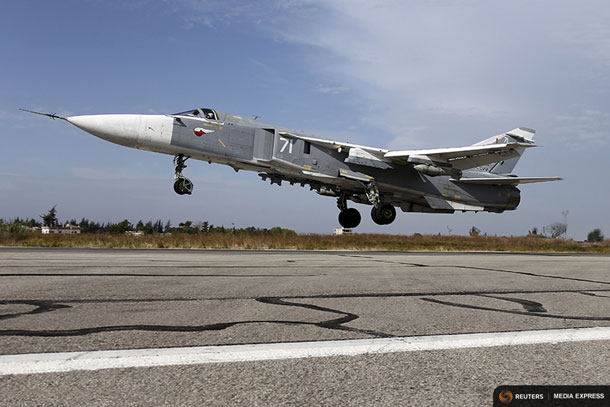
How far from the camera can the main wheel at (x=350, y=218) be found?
29688 millimetres

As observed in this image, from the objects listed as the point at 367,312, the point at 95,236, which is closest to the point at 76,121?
the point at 95,236

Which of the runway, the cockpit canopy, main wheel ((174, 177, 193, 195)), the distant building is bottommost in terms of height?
the distant building

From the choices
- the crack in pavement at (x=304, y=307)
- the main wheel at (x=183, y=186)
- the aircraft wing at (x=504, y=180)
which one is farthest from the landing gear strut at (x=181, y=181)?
the crack in pavement at (x=304, y=307)

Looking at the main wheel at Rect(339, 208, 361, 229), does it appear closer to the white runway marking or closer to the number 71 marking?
the number 71 marking

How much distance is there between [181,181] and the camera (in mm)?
24078

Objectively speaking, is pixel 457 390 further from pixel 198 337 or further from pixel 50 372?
pixel 50 372

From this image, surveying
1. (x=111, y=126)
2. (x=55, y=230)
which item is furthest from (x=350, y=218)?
(x=55, y=230)

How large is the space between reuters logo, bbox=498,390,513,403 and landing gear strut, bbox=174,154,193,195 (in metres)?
22.7

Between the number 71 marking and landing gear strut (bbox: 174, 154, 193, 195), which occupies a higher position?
the number 71 marking

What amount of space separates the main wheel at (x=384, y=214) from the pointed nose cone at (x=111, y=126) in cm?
1350

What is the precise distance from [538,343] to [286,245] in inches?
→ 958

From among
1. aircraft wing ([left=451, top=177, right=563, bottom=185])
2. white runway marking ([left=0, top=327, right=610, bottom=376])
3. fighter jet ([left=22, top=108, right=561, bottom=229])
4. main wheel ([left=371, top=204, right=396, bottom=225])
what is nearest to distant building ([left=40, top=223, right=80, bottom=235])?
fighter jet ([left=22, top=108, right=561, bottom=229])

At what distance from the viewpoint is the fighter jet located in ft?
76.1

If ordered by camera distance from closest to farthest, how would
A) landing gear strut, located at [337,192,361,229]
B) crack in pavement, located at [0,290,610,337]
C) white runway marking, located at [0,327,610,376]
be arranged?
white runway marking, located at [0,327,610,376] → crack in pavement, located at [0,290,610,337] → landing gear strut, located at [337,192,361,229]
